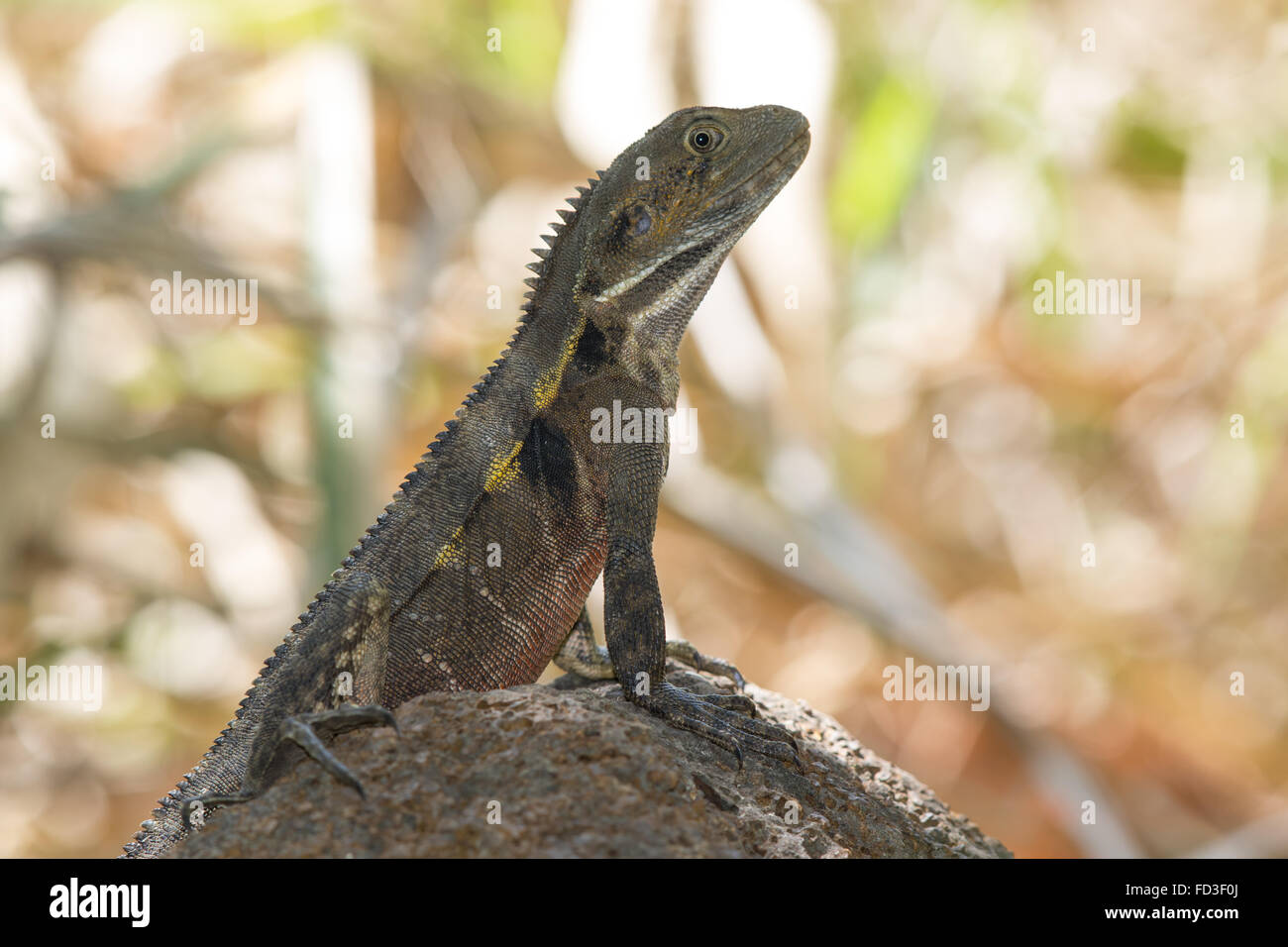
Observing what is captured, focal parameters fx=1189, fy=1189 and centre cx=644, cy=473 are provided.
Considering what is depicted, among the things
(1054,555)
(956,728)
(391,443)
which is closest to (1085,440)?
(1054,555)

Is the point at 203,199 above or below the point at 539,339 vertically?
above

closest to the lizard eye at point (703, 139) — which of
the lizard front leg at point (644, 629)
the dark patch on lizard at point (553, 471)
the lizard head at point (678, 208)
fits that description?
the lizard head at point (678, 208)

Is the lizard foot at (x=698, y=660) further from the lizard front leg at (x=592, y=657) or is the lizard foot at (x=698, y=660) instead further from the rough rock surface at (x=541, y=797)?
the rough rock surface at (x=541, y=797)

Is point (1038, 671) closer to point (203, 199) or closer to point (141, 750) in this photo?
point (141, 750)

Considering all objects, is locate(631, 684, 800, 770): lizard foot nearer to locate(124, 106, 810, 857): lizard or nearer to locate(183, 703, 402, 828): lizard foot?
locate(124, 106, 810, 857): lizard
